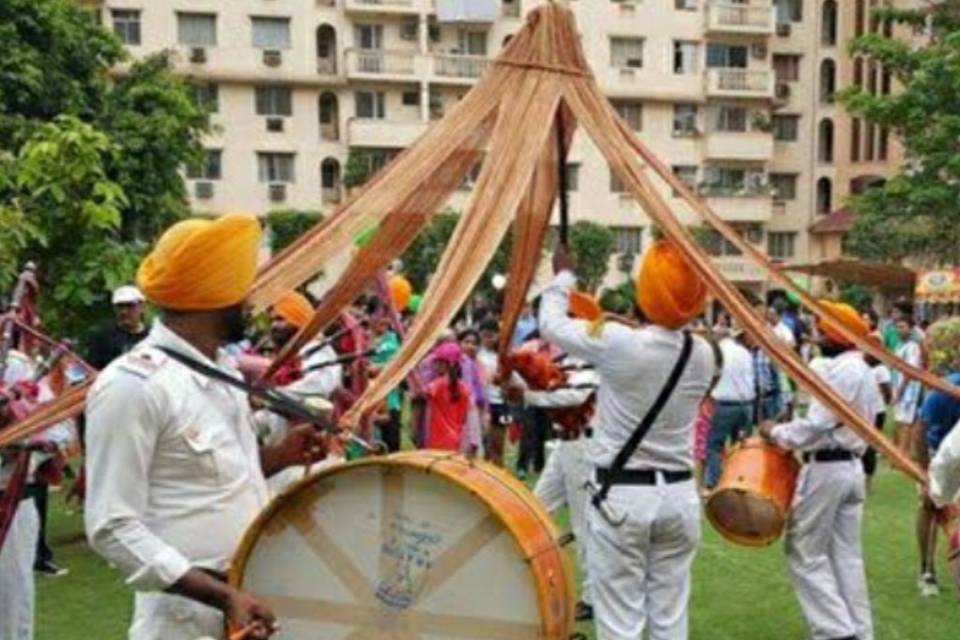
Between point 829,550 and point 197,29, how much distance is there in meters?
33.8

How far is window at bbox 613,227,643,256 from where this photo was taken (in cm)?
4103

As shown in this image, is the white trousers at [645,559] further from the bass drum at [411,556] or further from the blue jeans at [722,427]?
the blue jeans at [722,427]

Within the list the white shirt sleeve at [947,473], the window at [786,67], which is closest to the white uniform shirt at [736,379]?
the white shirt sleeve at [947,473]

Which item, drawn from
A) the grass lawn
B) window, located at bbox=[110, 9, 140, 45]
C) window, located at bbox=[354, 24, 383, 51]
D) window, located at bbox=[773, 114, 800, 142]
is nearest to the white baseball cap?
the grass lawn

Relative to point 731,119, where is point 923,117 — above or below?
below

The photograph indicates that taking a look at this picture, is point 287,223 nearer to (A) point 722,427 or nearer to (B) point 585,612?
(A) point 722,427

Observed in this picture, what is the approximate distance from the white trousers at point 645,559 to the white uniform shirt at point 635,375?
0.48ft

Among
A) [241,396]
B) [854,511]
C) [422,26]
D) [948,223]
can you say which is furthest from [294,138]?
[241,396]

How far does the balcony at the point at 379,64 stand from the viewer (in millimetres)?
38562

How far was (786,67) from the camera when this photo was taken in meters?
44.8

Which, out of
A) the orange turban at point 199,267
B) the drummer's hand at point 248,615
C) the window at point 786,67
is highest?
the window at point 786,67

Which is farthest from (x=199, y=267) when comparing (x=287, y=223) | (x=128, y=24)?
(x=128, y=24)

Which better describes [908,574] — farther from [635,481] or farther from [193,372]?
[193,372]

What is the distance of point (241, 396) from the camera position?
3426 millimetres
